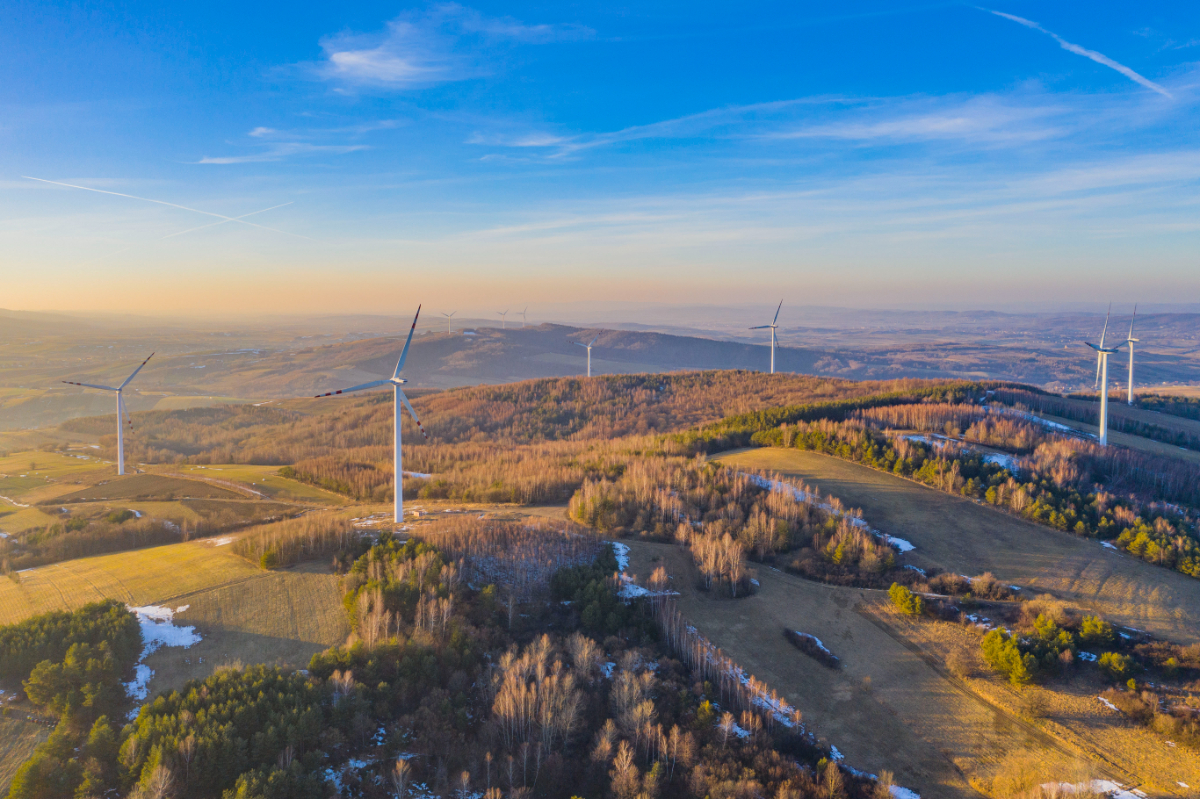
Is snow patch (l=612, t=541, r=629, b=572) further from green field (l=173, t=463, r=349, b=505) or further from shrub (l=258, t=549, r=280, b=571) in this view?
green field (l=173, t=463, r=349, b=505)

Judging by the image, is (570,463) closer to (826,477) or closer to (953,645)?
(826,477)

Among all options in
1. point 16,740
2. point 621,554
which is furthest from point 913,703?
point 16,740

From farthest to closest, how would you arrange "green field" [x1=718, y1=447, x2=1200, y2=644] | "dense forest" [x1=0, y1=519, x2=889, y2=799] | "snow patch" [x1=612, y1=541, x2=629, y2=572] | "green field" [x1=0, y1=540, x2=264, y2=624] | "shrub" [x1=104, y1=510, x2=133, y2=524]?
"shrub" [x1=104, y1=510, x2=133, y2=524]
"snow patch" [x1=612, y1=541, x2=629, y2=572]
"green field" [x1=718, y1=447, x2=1200, y2=644]
"green field" [x1=0, y1=540, x2=264, y2=624]
"dense forest" [x1=0, y1=519, x2=889, y2=799]

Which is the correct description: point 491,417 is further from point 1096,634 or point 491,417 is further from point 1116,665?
point 1116,665

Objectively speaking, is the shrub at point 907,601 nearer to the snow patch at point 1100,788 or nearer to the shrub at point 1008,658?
the shrub at point 1008,658

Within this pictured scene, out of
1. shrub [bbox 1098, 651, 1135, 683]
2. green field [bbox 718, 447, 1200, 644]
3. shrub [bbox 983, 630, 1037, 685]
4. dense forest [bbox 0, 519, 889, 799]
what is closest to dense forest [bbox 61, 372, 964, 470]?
green field [bbox 718, 447, 1200, 644]
